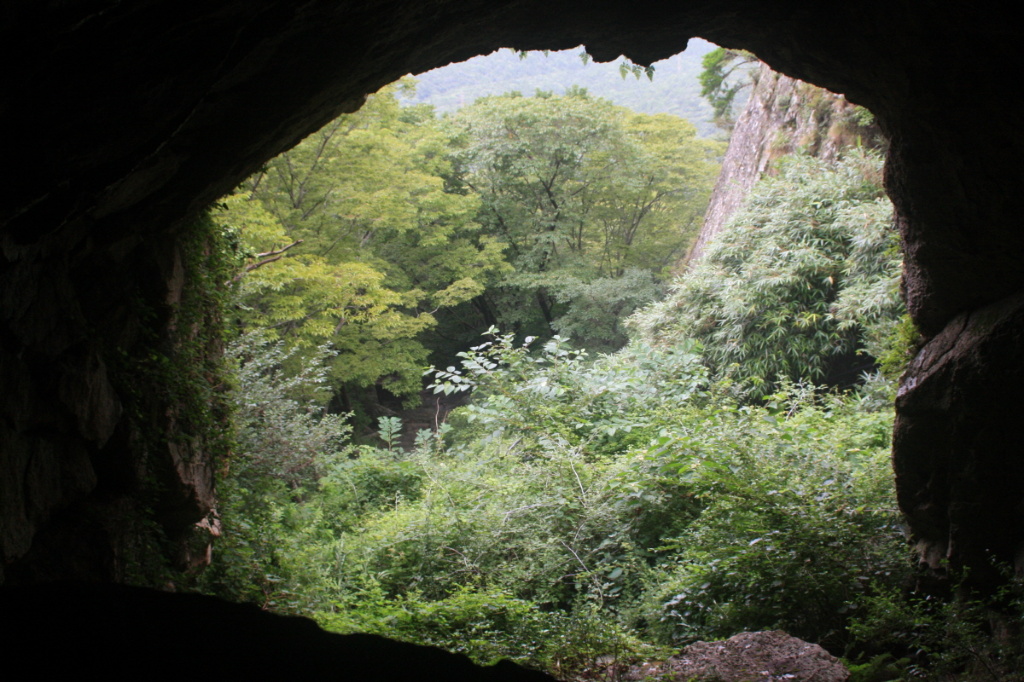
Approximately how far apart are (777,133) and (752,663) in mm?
11988

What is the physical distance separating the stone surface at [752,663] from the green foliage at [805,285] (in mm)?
5294

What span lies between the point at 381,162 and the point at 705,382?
27.5 feet

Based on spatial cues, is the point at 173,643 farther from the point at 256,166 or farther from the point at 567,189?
the point at 567,189

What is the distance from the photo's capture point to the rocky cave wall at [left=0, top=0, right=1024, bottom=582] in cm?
221

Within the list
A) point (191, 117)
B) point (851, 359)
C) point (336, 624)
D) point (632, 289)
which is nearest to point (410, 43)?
point (191, 117)

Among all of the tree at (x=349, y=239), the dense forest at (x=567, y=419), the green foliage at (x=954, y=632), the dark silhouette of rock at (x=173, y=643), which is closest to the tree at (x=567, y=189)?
the dense forest at (x=567, y=419)

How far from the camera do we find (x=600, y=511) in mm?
5945

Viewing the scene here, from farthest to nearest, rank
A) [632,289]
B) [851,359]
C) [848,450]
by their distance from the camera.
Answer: [632,289] < [851,359] < [848,450]

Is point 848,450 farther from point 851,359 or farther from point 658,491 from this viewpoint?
point 851,359

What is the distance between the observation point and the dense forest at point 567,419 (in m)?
4.30

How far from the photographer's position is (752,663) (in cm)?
347

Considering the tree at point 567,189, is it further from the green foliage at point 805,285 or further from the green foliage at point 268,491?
the green foliage at point 268,491

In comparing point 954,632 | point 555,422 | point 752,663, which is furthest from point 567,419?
point 954,632

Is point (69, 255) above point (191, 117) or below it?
below
